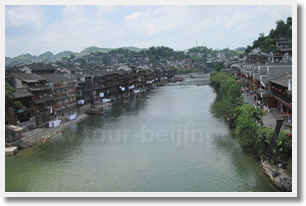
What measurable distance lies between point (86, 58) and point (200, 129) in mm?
113177

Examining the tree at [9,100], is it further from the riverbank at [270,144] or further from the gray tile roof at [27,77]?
the riverbank at [270,144]

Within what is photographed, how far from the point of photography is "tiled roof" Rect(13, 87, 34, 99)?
2562 centimetres

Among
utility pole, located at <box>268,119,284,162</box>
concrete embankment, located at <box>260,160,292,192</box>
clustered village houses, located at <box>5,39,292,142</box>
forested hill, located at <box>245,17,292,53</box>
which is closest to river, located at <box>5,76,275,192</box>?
concrete embankment, located at <box>260,160,292,192</box>

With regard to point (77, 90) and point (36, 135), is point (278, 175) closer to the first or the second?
point (36, 135)

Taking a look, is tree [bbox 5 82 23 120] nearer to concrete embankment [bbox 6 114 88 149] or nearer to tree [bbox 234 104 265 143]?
concrete embankment [bbox 6 114 88 149]

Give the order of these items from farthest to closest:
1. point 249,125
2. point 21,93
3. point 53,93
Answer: point 53,93
point 21,93
point 249,125

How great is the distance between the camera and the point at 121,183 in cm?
1608

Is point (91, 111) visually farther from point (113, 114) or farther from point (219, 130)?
point (219, 130)

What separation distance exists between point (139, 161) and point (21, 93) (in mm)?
13026

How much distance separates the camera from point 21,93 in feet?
86.8

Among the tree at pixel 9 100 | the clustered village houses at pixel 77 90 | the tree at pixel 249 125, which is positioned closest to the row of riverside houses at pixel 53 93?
the clustered village houses at pixel 77 90

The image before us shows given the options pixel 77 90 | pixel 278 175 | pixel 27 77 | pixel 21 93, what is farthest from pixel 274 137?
pixel 77 90

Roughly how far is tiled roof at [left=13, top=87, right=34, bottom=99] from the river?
4.30 meters

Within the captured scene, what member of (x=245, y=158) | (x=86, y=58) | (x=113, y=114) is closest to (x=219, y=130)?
(x=245, y=158)
